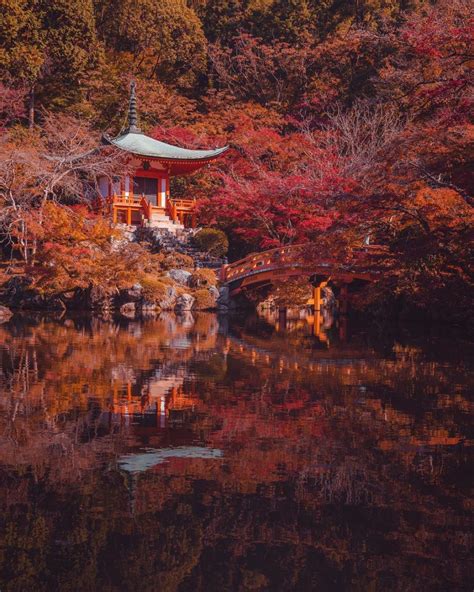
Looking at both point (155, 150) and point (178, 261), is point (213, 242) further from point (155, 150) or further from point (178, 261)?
point (155, 150)

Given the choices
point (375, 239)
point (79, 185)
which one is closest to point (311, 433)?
point (375, 239)

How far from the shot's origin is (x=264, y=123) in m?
30.7

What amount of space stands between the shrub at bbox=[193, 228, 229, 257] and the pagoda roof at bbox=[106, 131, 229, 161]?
3067mm

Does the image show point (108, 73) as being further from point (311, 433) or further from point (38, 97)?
point (311, 433)

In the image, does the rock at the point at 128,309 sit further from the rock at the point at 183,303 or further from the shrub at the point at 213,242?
the shrub at the point at 213,242

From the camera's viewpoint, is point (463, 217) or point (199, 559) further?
point (463, 217)

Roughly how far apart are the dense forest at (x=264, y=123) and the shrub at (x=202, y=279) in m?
1.85

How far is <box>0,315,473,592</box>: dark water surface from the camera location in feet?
11.8

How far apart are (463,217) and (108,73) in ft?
74.6

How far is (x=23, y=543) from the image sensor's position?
3.76 m

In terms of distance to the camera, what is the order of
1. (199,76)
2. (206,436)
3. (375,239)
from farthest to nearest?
(199,76)
(375,239)
(206,436)

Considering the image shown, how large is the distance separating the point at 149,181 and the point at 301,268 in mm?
10441

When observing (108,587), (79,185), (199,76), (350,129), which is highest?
(199,76)

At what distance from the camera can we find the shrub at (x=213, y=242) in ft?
84.1
